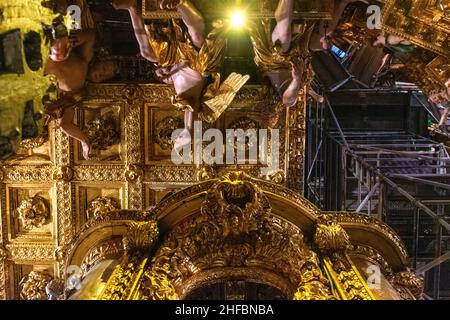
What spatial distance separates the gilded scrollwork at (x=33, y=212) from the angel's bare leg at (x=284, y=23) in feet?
14.1

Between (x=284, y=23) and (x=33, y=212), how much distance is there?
464 centimetres

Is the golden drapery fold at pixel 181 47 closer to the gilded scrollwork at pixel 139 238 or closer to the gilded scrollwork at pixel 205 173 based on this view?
the gilded scrollwork at pixel 205 173

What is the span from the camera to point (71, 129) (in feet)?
19.4

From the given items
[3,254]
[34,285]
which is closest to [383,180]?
[34,285]

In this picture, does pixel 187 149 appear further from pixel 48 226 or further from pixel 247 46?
pixel 48 226

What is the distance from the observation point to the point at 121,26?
6297mm

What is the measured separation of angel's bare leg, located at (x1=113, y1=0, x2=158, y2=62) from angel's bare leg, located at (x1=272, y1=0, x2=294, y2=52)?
1.44 metres

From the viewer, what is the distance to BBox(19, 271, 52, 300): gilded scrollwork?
17.9 ft

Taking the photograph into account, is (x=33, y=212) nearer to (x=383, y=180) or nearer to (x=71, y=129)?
(x=71, y=129)

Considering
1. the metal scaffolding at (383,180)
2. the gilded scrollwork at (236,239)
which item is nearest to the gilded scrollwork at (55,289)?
the gilded scrollwork at (236,239)

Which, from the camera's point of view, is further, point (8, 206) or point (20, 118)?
point (8, 206)

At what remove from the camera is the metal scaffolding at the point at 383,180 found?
701cm
